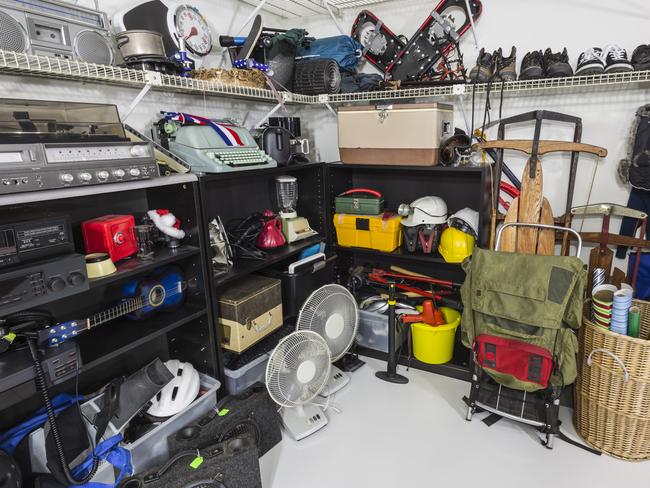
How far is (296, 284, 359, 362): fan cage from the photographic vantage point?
1943mm

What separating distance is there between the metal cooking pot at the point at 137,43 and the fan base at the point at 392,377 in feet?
6.34

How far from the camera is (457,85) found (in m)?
2.16

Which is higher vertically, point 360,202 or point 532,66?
point 532,66

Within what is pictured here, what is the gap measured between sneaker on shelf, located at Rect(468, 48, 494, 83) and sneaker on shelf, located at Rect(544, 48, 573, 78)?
258 millimetres

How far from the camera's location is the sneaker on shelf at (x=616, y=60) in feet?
5.99

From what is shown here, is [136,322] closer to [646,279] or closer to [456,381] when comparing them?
[456,381]

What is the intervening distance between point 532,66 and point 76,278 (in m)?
2.17

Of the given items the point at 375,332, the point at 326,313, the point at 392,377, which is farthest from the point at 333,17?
the point at 392,377

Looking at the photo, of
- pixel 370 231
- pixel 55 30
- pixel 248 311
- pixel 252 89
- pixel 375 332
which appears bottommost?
pixel 375 332

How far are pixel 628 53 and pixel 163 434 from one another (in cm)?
276

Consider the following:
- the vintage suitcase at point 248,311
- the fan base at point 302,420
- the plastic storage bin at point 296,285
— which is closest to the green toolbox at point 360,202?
the plastic storage bin at point 296,285

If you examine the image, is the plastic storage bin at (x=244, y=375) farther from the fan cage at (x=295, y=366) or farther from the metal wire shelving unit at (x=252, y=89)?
the metal wire shelving unit at (x=252, y=89)

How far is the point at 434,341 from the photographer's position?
2336 millimetres

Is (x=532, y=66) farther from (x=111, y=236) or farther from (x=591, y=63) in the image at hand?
(x=111, y=236)
